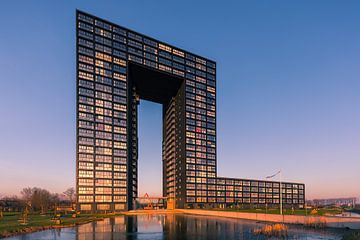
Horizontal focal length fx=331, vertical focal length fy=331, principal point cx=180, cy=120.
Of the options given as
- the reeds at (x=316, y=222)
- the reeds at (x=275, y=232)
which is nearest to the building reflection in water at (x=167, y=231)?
the reeds at (x=275, y=232)

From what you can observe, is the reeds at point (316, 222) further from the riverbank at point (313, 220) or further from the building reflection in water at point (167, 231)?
the building reflection in water at point (167, 231)

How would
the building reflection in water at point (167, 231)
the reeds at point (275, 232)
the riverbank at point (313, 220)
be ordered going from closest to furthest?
the reeds at point (275, 232) → the building reflection in water at point (167, 231) → the riverbank at point (313, 220)

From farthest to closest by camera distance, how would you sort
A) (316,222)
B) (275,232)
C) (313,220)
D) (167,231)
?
1. (313,220)
2. (316,222)
3. (167,231)
4. (275,232)

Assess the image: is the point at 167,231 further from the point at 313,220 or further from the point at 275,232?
the point at 313,220

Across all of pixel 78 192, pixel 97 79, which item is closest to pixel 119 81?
pixel 97 79

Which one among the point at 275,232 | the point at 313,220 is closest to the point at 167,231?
the point at 275,232

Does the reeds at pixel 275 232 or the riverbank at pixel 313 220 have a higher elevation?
the reeds at pixel 275 232

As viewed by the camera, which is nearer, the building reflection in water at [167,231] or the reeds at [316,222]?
the building reflection in water at [167,231]

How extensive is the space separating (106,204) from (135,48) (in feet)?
297

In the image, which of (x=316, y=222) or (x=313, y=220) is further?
(x=313, y=220)

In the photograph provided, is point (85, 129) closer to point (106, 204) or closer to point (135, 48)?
point (106, 204)

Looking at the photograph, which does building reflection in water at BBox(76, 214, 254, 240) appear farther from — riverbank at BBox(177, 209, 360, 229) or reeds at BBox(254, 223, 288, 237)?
riverbank at BBox(177, 209, 360, 229)

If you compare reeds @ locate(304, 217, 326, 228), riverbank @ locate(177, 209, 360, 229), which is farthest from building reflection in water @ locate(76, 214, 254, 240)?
reeds @ locate(304, 217, 326, 228)

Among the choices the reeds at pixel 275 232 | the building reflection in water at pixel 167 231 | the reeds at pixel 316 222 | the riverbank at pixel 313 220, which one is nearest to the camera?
the reeds at pixel 275 232
